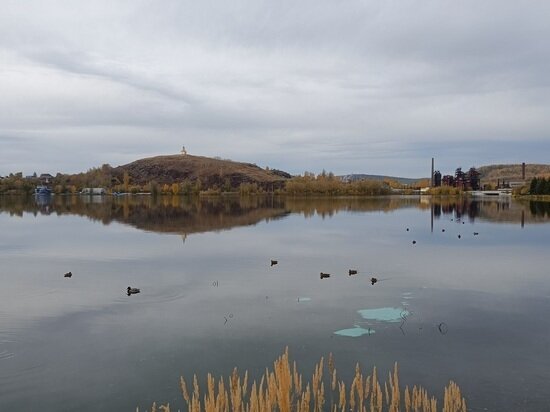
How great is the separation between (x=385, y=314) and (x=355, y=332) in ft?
9.68

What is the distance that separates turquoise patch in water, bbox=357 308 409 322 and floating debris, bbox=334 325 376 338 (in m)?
1.60

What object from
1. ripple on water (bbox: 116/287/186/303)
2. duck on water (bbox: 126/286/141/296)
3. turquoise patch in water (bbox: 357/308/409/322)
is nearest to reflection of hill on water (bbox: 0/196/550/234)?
ripple on water (bbox: 116/287/186/303)

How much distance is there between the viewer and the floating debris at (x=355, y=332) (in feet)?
53.4

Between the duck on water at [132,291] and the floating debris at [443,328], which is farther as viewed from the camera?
the duck on water at [132,291]

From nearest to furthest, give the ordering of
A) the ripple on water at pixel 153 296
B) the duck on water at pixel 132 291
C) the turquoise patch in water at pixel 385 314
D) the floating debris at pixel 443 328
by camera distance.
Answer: the floating debris at pixel 443 328, the turquoise patch in water at pixel 385 314, the ripple on water at pixel 153 296, the duck on water at pixel 132 291

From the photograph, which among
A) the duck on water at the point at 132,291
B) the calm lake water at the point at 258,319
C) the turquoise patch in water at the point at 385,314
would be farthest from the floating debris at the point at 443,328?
the duck on water at the point at 132,291

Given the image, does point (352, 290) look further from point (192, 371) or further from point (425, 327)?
point (192, 371)

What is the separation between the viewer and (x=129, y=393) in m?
11.8

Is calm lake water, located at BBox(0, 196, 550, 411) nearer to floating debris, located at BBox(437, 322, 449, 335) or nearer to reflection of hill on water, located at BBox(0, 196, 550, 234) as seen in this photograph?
floating debris, located at BBox(437, 322, 449, 335)

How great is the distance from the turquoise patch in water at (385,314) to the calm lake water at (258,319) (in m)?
0.12

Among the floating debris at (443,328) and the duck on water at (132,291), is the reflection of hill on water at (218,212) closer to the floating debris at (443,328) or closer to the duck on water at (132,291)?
the duck on water at (132,291)

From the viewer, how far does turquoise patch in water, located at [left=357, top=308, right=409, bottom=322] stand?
18344 millimetres

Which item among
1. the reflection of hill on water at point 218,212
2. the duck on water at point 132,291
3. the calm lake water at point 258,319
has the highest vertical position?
the reflection of hill on water at point 218,212

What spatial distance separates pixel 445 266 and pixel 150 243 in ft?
83.6
